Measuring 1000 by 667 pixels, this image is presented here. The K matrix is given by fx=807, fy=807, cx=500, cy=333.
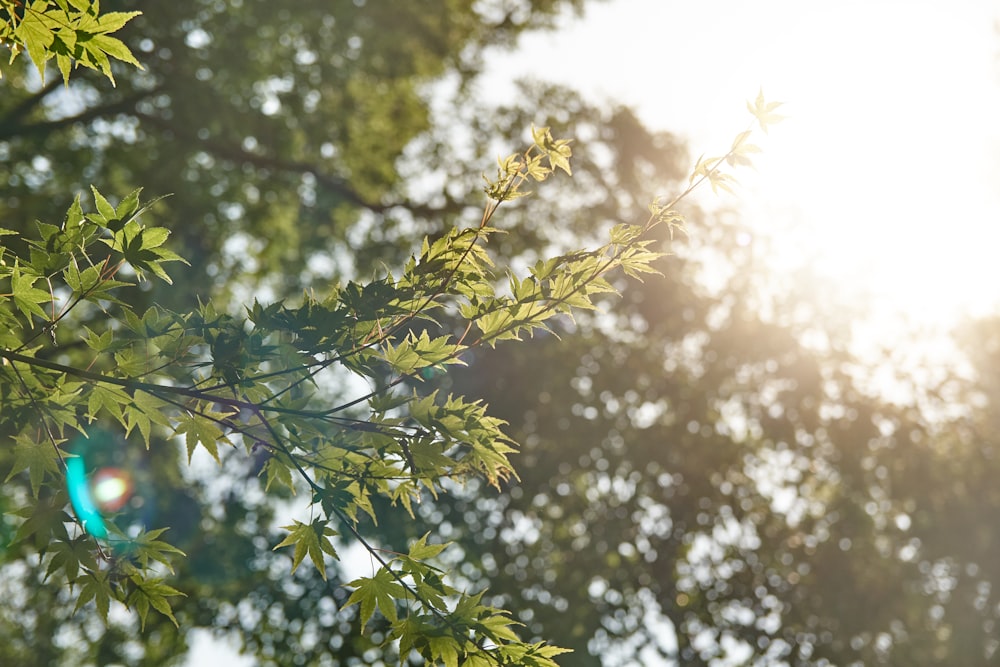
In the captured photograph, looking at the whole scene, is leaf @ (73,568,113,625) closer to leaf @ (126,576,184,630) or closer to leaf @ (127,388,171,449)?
leaf @ (126,576,184,630)

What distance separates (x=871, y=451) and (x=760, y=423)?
182 cm

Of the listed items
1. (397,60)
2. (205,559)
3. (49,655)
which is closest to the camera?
(205,559)

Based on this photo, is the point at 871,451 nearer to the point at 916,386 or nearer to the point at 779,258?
the point at 916,386

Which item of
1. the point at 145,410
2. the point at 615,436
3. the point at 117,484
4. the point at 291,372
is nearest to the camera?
the point at 291,372

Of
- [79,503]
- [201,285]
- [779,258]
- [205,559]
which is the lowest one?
[79,503]

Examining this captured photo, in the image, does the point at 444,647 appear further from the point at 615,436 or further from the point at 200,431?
the point at 615,436

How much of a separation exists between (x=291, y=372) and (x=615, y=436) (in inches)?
448

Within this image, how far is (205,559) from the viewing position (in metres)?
14.1

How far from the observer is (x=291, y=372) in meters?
2.64

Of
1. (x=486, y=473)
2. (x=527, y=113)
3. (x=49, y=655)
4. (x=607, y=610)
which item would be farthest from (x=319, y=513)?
(x=49, y=655)

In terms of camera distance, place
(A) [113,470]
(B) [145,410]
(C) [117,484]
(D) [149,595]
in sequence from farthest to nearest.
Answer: (A) [113,470] < (C) [117,484] < (D) [149,595] < (B) [145,410]

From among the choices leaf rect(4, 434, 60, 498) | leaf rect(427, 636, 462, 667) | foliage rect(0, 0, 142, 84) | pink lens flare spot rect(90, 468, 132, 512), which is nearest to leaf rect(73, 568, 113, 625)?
leaf rect(4, 434, 60, 498)

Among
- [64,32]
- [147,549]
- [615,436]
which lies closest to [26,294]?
[64,32]

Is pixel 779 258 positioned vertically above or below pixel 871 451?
above
